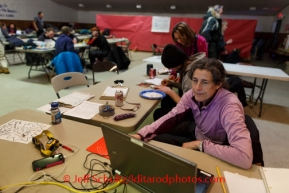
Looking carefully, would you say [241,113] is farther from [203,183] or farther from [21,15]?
[21,15]

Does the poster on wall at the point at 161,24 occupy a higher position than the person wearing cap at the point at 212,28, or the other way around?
the poster on wall at the point at 161,24

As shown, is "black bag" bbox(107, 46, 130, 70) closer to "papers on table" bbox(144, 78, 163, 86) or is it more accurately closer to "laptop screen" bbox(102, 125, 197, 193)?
"papers on table" bbox(144, 78, 163, 86)

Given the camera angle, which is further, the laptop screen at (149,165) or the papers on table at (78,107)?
the papers on table at (78,107)

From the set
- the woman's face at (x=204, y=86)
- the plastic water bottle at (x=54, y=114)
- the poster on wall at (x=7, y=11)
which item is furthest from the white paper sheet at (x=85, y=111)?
the poster on wall at (x=7, y=11)

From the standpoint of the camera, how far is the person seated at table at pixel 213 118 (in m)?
1.04

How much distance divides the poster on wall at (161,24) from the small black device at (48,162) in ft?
27.3

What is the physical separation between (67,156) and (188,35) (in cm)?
201

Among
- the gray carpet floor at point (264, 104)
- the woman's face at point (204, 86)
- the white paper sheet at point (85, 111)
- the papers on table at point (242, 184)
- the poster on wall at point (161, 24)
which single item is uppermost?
the poster on wall at point (161, 24)

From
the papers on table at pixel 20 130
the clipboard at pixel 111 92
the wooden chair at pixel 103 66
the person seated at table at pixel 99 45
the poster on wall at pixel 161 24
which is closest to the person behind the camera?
the papers on table at pixel 20 130

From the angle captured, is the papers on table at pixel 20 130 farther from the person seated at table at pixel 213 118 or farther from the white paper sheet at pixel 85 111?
the person seated at table at pixel 213 118

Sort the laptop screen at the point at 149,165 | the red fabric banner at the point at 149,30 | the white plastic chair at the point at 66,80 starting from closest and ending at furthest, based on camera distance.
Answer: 1. the laptop screen at the point at 149,165
2. the white plastic chair at the point at 66,80
3. the red fabric banner at the point at 149,30

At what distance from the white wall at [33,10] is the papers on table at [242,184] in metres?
11.2

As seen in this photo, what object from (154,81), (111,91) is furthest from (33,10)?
(111,91)

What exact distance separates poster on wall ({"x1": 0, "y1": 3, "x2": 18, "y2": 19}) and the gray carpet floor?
540 cm
